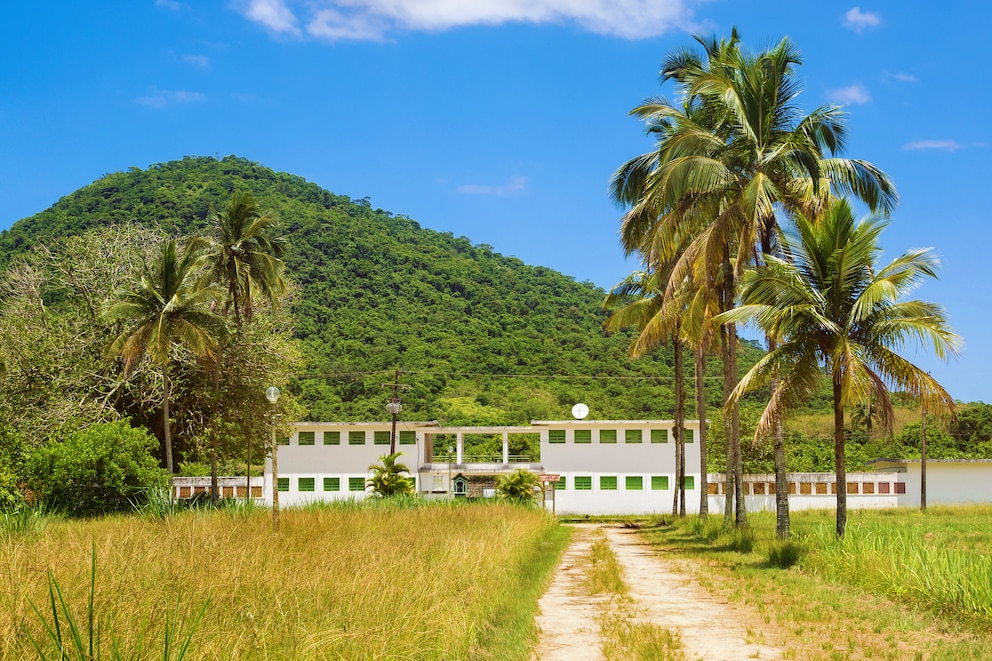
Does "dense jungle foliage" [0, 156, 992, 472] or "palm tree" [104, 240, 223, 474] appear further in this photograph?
"dense jungle foliage" [0, 156, 992, 472]

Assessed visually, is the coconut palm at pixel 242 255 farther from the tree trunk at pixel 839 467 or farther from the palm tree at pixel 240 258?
A: the tree trunk at pixel 839 467

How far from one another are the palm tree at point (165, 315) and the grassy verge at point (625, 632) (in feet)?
81.1

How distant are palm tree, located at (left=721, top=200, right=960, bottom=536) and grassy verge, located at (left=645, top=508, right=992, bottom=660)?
219cm

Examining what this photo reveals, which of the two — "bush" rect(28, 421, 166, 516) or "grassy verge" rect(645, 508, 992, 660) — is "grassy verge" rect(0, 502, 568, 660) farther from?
"bush" rect(28, 421, 166, 516)

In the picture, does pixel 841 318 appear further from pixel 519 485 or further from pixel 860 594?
pixel 519 485

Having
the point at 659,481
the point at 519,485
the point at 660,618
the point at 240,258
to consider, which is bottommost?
the point at 659,481

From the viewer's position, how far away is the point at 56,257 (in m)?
42.3

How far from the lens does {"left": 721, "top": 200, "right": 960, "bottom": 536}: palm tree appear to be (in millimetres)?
18250

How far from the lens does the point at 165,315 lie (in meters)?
36.9

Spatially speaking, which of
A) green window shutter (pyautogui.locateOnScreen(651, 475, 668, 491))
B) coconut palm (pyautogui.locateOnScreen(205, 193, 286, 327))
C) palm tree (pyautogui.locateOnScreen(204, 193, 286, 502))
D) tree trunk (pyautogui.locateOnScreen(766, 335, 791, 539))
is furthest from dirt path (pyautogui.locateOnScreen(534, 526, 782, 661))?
green window shutter (pyautogui.locateOnScreen(651, 475, 668, 491))

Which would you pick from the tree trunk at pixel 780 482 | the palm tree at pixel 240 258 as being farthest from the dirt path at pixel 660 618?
the palm tree at pixel 240 258

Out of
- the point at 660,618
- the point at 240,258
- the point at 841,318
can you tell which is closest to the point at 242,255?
the point at 240,258

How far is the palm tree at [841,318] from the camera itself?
18250mm

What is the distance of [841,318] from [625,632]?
34.3ft
